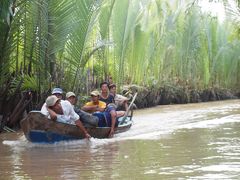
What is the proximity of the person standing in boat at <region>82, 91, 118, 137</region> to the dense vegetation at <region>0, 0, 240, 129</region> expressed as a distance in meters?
1.64

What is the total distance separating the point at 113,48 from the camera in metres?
16.6

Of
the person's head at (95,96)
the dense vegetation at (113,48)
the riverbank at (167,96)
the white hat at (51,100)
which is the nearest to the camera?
the white hat at (51,100)

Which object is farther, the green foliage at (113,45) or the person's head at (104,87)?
the green foliage at (113,45)

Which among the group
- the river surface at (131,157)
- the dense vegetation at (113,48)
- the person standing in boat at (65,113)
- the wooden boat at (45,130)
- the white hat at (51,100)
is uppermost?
the dense vegetation at (113,48)

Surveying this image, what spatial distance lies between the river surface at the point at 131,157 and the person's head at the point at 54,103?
634 millimetres

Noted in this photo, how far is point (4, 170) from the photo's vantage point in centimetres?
607

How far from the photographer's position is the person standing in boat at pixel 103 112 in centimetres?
962

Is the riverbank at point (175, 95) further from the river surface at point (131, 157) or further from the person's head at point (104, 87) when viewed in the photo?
the river surface at point (131, 157)

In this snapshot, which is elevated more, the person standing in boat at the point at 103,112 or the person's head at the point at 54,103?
the person's head at the point at 54,103

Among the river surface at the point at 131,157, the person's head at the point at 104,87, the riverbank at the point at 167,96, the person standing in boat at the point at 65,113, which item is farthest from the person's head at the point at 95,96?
the riverbank at the point at 167,96

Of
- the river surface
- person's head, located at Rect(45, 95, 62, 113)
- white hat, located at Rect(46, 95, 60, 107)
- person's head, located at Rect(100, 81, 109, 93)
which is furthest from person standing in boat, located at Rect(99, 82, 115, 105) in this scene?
white hat, located at Rect(46, 95, 60, 107)

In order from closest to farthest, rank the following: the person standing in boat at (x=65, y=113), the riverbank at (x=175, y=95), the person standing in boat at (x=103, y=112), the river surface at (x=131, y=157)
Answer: the river surface at (x=131, y=157)
the person standing in boat at (x=65, y=113)
the person standing in boat at (x=103, y=112)
the riverbank at (x=175, y=95)

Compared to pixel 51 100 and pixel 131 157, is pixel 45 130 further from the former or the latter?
pixel 131 157

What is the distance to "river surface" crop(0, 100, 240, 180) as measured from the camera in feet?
18.5
